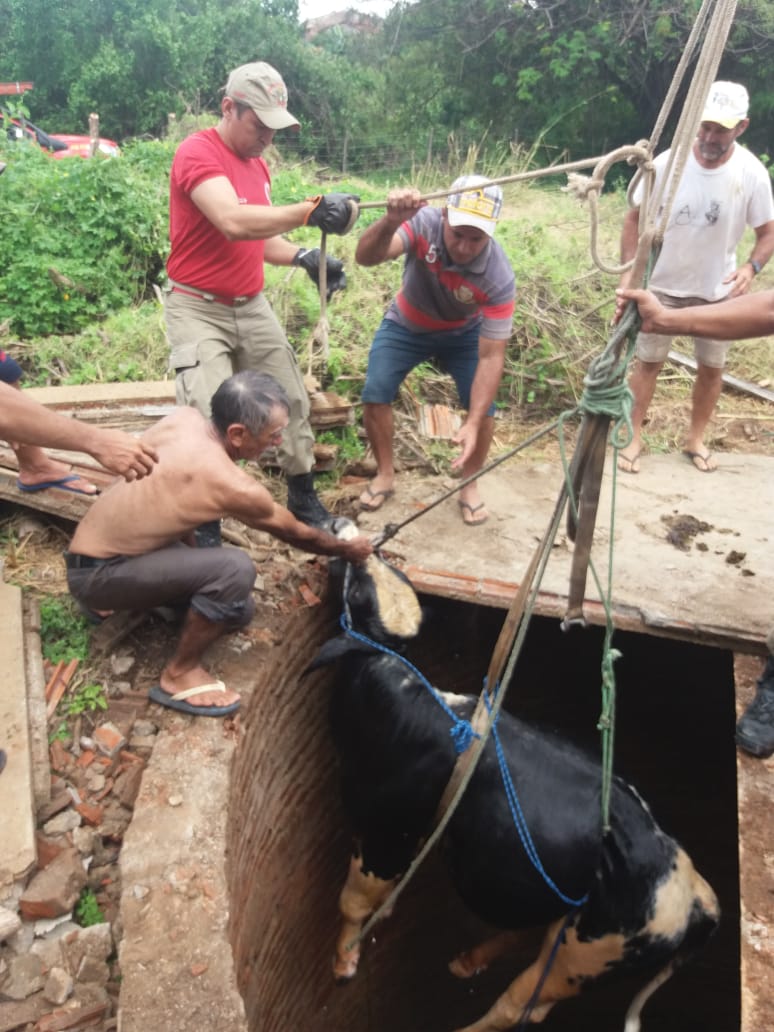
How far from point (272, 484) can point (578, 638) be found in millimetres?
2147

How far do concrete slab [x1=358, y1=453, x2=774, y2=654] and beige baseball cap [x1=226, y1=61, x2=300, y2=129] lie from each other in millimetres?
1872

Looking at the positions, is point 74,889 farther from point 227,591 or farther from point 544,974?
point 544,974

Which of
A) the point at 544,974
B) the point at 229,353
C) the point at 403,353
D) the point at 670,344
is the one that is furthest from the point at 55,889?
the point at 670,344

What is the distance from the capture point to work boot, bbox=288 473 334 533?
369 centimetres

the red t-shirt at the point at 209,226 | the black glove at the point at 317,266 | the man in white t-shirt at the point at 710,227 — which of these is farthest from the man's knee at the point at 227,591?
the man in white t-shirt at the point at 710,227

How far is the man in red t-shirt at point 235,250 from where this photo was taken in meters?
3.00

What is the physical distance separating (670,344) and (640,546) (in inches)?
45.3

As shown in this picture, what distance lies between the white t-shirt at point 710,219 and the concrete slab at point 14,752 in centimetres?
344

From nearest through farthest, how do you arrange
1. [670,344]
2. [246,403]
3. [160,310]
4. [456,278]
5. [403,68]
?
[246,403] → [456,278] → [670,344] → [160,310] → [403,68]

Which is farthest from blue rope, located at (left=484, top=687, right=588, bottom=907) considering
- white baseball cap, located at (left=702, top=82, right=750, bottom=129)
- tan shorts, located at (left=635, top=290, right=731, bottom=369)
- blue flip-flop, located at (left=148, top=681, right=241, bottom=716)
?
white baseball cap, located at (left=702, top=82, right=750, bottom=129)

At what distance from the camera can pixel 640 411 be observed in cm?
437

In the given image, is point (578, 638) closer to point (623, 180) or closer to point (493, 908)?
point (493, 908)

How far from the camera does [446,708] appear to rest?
9.80 ft

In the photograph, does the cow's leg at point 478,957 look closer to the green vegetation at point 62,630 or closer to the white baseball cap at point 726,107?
the green vegetation at point 62,630
